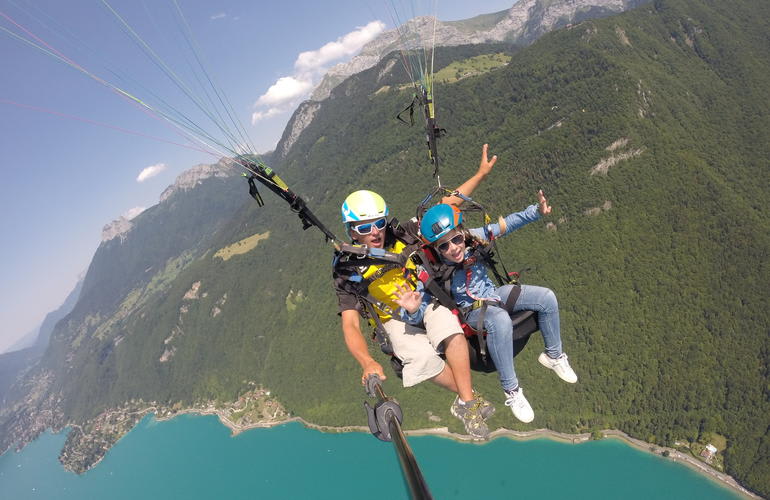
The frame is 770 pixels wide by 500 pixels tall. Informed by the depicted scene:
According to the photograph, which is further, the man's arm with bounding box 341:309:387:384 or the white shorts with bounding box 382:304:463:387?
the white shorts with bounding box 382:304:463:387

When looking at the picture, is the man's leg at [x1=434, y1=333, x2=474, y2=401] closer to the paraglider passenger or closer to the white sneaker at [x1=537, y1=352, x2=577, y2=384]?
the paraglider passenger

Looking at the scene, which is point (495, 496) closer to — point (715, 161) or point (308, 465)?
point (308, 465)

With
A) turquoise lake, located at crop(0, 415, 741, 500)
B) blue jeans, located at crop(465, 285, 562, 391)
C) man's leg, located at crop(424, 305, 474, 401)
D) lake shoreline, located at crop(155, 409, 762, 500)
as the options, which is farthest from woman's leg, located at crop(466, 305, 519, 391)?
turquoise lake, located at crop(0, 415, 741, 500)

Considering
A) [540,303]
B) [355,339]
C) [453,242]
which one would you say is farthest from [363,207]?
[540,303]

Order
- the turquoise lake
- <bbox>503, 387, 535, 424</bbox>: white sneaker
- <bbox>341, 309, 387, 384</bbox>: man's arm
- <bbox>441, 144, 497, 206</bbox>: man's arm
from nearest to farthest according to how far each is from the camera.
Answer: <bbox>341, 309, 387, 384</bbox>: man's arm
<bbox>503, 387, 535, 424</bbox>: white sneaker
<bbox>441, 144, 497, 206</bbox>: man's arm
the turquoise lake

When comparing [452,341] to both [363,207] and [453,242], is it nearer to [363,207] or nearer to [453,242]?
[453,242]

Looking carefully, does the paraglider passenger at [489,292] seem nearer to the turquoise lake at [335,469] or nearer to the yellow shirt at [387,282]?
the yellow shirt at [387,282]

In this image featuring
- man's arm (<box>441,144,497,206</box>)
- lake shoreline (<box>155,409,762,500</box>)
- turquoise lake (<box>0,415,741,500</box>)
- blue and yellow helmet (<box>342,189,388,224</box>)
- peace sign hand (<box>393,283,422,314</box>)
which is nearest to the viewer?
peace sign hand (<box>393,283,422,314</box>)
